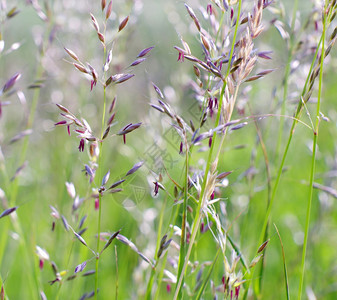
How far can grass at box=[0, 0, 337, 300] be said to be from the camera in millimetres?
942

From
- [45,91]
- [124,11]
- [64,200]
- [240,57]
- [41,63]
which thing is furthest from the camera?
[45,91]

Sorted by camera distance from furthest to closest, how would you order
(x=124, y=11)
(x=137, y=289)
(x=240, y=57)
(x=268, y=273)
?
(x=268, y=273), (x=124, y=11), (x=137, y=289), (x=240, y=57)

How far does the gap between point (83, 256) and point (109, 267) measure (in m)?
0.80

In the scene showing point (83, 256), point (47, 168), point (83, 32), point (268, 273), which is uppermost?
point (83, 32)

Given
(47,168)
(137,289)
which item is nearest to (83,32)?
(47,168)

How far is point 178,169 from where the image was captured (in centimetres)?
302

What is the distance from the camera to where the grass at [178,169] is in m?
0.94

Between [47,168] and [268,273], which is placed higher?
[47,168]

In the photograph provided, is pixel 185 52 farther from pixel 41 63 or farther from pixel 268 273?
pixel 268 273

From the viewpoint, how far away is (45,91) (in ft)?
11.9

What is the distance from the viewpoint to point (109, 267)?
2381 millimetres

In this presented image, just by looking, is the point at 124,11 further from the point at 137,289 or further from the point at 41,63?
the point at 137,289

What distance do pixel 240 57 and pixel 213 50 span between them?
0.08 m

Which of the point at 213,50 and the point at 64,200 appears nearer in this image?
the point at 213,50
